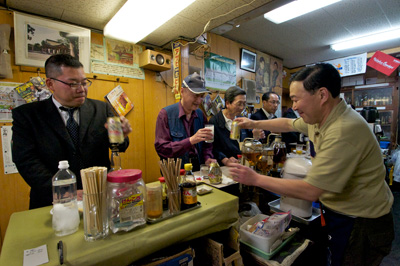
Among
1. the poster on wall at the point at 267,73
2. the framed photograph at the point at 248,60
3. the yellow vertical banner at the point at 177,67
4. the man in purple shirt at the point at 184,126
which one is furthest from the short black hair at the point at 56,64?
the poster on wall at the point at 267,73

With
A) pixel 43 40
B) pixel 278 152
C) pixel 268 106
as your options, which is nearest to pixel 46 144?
pixel 43 40

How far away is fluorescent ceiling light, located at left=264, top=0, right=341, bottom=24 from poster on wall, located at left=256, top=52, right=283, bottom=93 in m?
1.83

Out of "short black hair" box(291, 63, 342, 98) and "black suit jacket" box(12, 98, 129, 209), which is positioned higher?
"short black hair" box(291, 63, 342, 98)

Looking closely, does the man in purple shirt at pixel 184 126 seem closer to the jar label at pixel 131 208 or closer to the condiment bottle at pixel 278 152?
the condiment bottle at pixel 278 152

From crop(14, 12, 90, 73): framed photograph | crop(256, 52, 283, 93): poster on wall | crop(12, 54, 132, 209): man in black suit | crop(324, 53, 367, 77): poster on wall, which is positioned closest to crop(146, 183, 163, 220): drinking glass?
crop(12, 54, 132, 209): man in black suit

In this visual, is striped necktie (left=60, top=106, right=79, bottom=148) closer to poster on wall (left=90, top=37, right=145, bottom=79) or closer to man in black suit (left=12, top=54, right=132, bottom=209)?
man in black suit (left=12, top=54, right=132, bottom=209)

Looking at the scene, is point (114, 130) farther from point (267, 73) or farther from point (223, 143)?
point (267, 73)

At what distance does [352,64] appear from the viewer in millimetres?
5297

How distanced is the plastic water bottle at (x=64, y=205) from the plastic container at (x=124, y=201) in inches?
6.0

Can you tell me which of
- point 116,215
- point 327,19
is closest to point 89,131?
point 116,215

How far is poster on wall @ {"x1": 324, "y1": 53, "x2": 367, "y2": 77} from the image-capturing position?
16.8 feet

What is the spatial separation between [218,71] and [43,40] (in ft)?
9.40

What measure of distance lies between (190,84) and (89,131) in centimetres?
Result: 102

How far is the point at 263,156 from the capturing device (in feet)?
6.56
